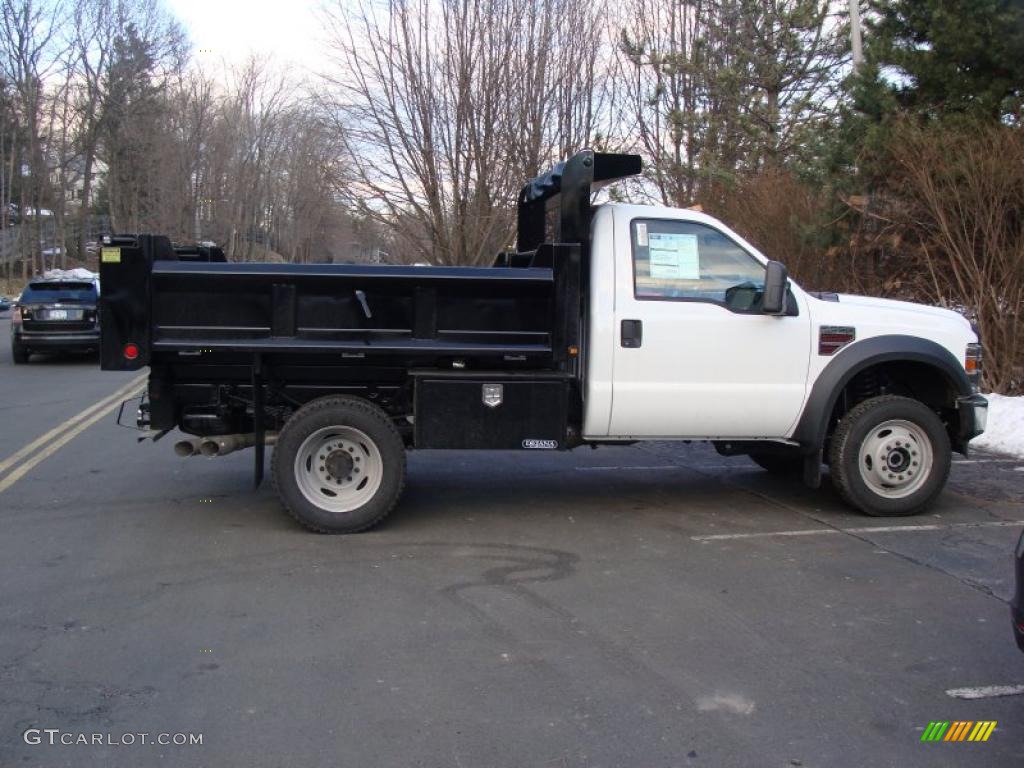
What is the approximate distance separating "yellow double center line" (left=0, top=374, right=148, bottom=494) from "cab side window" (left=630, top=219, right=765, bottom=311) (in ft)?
17.9

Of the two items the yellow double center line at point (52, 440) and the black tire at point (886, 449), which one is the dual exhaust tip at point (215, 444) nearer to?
the yellow double center line at point (52, 440)

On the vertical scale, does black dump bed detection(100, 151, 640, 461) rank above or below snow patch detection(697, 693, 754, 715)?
above

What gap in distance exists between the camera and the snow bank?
9891mm

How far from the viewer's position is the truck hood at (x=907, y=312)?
22.8 feet

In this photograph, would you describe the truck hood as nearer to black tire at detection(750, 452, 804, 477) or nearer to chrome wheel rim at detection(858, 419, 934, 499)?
chrome wheel rim at detection(858, 419, 934, 499)

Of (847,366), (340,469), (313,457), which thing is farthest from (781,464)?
(313,457)

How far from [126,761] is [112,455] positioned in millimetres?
6325

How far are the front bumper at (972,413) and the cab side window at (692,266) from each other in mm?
1841

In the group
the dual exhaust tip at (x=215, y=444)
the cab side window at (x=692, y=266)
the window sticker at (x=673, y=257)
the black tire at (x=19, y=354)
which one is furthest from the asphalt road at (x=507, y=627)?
the black tire at (x=19, y=354)

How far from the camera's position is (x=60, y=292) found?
1814 cm

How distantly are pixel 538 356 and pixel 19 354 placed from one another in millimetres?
14847

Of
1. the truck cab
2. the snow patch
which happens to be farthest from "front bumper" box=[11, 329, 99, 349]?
the snow patch

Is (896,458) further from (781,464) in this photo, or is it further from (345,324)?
(345,324)

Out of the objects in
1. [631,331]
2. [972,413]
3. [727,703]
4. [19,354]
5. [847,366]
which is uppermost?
[631,331]
